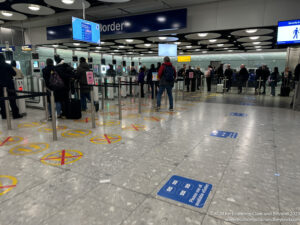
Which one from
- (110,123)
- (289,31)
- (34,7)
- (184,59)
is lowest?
(110,123)

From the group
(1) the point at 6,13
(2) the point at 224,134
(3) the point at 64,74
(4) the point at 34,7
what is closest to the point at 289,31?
(2) the point at 224,134

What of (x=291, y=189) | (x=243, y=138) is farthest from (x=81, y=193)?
(x=243, y=138)

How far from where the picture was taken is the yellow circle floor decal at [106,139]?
3.58m

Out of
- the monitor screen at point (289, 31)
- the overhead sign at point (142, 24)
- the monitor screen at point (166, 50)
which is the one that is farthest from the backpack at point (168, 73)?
the monitor screen at point (166, 50)

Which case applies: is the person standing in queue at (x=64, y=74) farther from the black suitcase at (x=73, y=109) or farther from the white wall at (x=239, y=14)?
the white wall at (x=239, y=14)

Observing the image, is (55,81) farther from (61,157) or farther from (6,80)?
(61,157)

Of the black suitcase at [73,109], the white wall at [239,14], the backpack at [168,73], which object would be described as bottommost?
the black suitcase at [73,109]

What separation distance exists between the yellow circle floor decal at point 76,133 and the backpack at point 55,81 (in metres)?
1.40

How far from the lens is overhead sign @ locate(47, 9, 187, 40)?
8.77m

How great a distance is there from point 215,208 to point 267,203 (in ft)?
1.76

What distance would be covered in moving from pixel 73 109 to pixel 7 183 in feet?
10.9

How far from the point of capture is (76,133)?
13.6 ft

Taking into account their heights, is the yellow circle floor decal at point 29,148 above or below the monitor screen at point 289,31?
below

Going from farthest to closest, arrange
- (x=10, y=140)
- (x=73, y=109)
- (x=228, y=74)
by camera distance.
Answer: (x=228, y=74), (x=73, y=109), (x=10, y=140)
